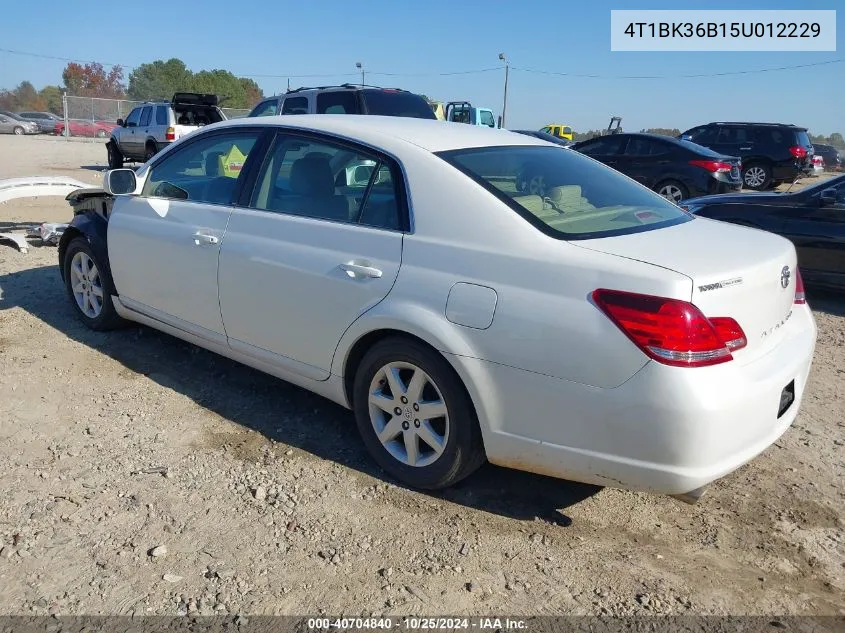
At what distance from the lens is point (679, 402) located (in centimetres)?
248

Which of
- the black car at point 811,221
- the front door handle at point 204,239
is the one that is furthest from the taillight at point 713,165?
the front door handle at point 204,239

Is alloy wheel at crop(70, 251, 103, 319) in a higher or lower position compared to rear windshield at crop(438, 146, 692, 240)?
lower

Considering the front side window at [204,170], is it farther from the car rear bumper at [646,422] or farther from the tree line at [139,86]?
the tree line at [139,86]

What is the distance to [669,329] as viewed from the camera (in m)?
2.49

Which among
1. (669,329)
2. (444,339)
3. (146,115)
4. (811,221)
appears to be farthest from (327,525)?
(146,115)

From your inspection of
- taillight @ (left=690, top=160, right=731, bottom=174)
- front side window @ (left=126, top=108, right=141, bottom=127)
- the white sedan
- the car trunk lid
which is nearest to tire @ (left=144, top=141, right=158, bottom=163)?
front side window @ (left=126, top=108, right=141, bottom=127)

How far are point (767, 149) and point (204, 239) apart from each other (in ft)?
60.4

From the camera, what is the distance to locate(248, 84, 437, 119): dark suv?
11.2 m

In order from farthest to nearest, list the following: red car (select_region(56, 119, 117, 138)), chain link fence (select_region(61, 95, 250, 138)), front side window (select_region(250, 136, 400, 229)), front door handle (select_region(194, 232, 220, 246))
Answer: red car (select_region(56, 119, 117, 138)) → chain link fence (select_region(61, 95, 250, 138)) → front door handle (select_region(194, 232, 220, 246)) → front side window (select_region(250, 136, 400, 229))

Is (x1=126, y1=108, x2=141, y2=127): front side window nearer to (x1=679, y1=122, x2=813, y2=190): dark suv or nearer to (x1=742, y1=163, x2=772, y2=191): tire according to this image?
(x1=679, y1=122, x2=813, y2=190): dark suv

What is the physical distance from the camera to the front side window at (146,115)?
1847 cm

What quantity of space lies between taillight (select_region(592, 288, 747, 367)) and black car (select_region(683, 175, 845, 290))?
4.86m

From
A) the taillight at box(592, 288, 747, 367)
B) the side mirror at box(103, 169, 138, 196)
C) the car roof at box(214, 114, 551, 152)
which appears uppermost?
the car roof at box(214, 114, 551, 152)

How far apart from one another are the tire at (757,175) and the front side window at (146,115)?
15666mm
